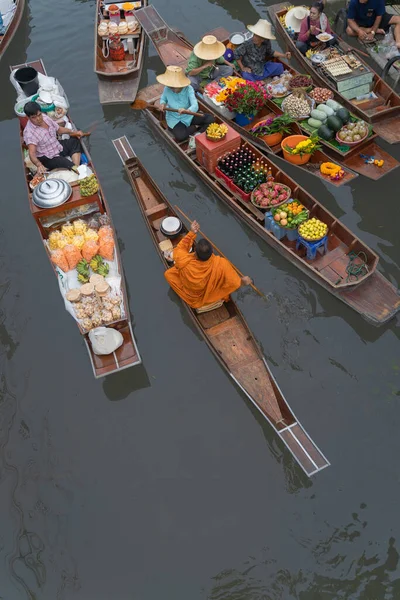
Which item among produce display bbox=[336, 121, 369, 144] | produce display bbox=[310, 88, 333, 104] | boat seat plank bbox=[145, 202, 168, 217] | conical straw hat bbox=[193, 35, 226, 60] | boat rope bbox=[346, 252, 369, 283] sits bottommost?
boat rope bbox=[346, 252, 369, 283]

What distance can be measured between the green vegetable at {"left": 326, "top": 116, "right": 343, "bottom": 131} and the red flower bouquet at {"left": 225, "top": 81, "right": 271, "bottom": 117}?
62.3 inches

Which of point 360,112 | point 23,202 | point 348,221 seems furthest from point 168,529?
point 360,112

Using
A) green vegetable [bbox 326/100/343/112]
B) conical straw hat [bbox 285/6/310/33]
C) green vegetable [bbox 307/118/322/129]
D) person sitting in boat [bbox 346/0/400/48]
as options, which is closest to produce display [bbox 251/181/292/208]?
green vegetable [bbox 307/118/322/129]

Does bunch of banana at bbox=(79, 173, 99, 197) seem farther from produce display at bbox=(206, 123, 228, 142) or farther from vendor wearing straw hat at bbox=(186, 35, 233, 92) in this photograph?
vendor wearing straw hat at bbox=(186, 35, 233, 92)

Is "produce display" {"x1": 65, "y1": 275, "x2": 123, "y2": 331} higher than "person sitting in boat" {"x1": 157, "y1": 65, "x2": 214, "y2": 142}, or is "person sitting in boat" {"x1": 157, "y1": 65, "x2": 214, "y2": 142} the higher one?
"person sitting in boat" {"x1": 157, "y1": 65, "x2": 214, "y2": 142}

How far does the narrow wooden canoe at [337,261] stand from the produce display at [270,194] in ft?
0.62

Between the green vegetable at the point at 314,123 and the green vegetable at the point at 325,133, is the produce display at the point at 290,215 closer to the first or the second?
the green vegetable at the point at 325,133

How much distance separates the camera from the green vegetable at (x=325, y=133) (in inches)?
388

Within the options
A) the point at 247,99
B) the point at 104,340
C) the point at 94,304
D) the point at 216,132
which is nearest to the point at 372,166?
the point at 247,99

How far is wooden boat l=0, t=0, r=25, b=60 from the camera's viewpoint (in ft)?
45.9

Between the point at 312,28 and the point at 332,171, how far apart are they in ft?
15.7

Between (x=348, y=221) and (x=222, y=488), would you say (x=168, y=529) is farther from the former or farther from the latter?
(x=348, y=221)

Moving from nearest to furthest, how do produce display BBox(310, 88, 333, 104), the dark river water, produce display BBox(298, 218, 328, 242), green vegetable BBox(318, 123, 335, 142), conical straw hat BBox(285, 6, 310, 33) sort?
1. the dark river water
2. produce display BBox(298, 218, 328, 242)
3. green vegetable BBox(318, 123, 335, 142)
4. produce display BBox(310, 88, 333, 104)
5. conical straw hat BBox(285, 6, 310, 33)

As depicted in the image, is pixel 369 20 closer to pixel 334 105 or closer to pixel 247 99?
pixel 334 105
